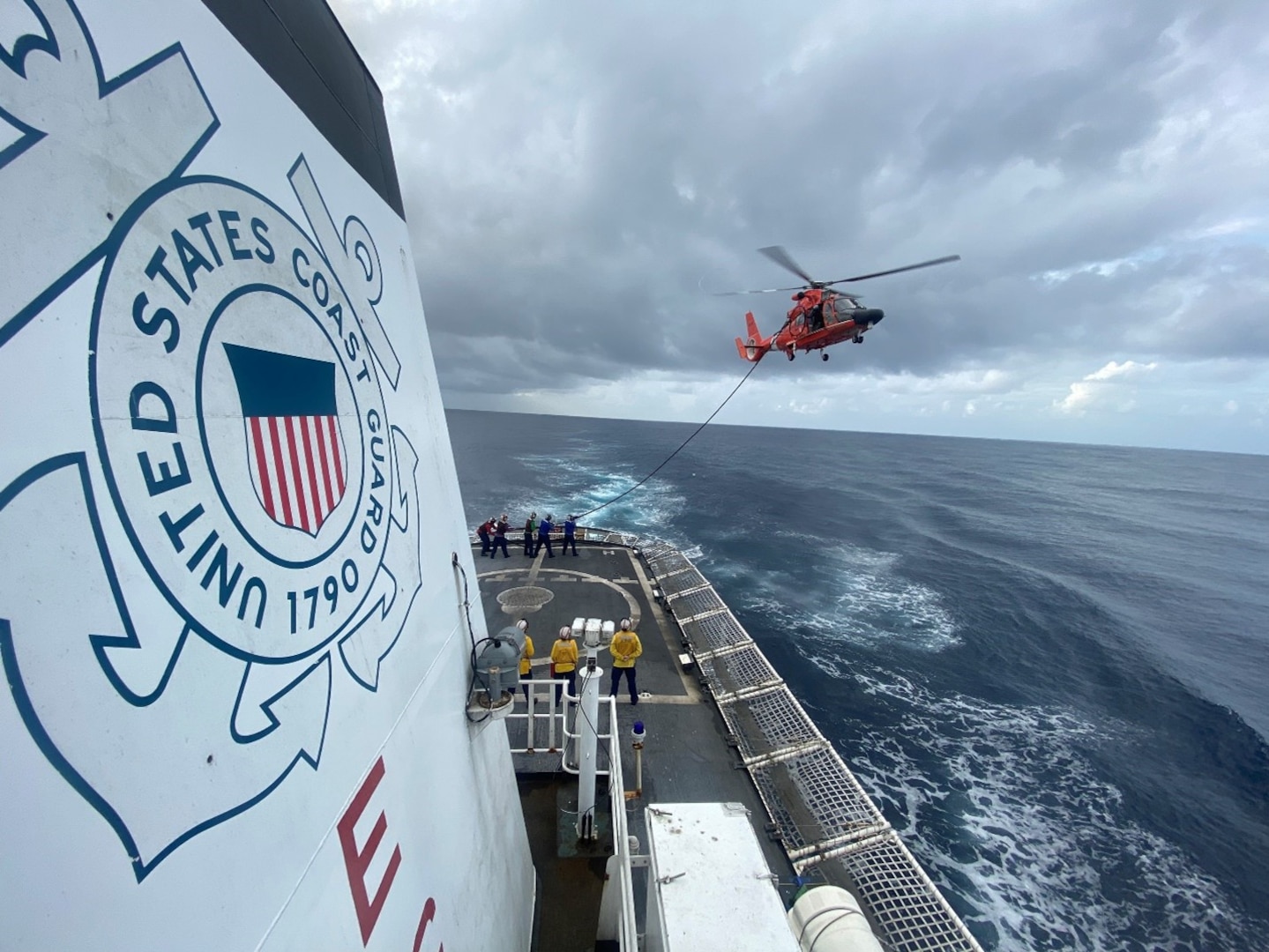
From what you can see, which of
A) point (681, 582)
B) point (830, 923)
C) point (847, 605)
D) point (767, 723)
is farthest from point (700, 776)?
point (847, 605)

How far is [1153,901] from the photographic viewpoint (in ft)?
39.4

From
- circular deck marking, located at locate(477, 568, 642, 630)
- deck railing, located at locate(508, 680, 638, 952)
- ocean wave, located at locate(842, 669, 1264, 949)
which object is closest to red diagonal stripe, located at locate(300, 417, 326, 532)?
deck railing, located at locate(508, 680, 638, 952)

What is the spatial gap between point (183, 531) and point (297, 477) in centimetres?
65

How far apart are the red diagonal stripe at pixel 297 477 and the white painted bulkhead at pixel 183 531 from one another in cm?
2

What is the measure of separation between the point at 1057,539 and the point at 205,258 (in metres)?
60.4

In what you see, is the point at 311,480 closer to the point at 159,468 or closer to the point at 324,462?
the point at 324,462

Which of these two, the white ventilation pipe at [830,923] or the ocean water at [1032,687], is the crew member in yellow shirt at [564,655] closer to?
the white ventilation pipe at [830,923]

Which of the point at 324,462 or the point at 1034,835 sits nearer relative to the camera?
the point at 324,462

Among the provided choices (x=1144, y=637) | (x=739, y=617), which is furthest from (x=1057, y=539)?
(x=739, y=617)

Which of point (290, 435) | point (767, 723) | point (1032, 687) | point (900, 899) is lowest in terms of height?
point (1032, 687)

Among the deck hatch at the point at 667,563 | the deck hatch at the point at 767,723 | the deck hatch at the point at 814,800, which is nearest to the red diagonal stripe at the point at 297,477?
the deck hatch at the point at 814,800

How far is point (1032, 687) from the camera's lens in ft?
69.1

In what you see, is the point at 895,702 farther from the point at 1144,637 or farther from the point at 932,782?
the point at 1144,637

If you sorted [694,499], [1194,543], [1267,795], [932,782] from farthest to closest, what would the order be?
1. [694,499]
2. [1194,543]
3. [1267,795]
4. [932,782]
